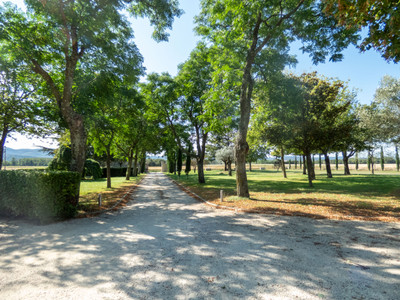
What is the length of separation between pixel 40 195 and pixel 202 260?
6.62 meters

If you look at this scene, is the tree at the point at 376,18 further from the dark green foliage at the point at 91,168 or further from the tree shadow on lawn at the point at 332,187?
the dark green foliage at the point at 91,168

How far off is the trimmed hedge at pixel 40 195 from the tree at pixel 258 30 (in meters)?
7.97

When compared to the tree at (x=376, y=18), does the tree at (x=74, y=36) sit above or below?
above

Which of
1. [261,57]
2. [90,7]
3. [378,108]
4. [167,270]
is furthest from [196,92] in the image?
[378,108]

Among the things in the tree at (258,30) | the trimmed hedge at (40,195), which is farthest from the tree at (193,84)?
the trimmed hedge at (40,195)

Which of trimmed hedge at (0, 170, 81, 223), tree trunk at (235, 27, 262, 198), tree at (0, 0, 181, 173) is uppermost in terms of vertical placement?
tree at (0, 0, 181, 173)

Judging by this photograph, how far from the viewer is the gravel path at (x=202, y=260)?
2.93 meters

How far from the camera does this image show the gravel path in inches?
115

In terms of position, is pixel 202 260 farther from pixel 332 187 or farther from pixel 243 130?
pixel 332 187

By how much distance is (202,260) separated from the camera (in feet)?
12.9

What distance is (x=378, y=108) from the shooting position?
19047mm

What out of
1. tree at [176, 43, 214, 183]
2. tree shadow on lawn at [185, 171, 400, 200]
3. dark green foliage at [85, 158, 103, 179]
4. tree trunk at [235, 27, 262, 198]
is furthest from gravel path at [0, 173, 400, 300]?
dark green foliage at [85, 158, 103, 179]

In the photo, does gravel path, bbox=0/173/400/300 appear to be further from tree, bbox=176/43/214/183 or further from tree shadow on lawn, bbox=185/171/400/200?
tree, bbox=176/43/214/183

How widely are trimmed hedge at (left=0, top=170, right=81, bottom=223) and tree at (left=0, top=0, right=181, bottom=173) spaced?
1633mm
